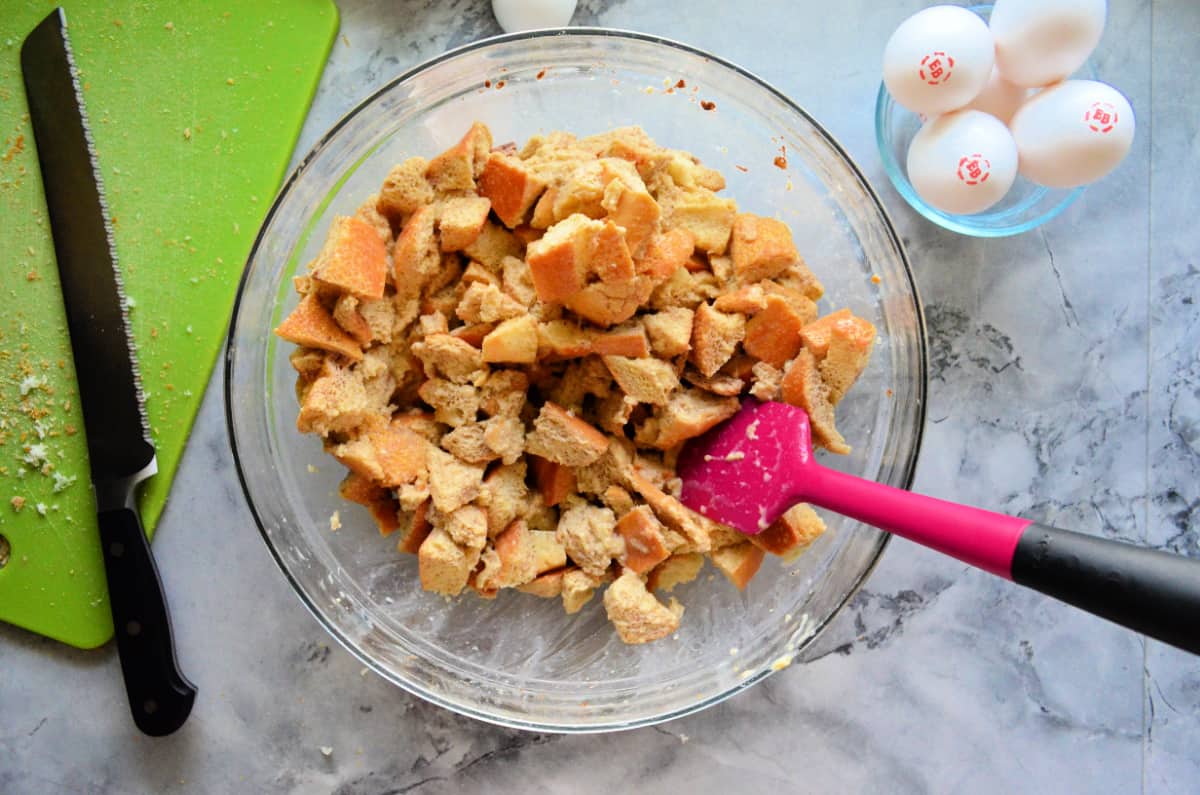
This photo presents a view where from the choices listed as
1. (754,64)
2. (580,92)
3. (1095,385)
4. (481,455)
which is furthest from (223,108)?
(1095,385)

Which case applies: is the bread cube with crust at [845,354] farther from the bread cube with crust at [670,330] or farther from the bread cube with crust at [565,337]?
the bread cube with crust at [565,337]

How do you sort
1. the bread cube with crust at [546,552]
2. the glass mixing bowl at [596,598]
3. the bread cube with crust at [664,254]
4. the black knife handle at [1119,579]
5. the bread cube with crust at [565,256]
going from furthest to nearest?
the glass mixing bowl at [596,598]
the bread cube with crust at [546,552]
the bread cube with crust at [664,254]
the bread cube with crust at [565,256]
the black knife handle at [1119,579]

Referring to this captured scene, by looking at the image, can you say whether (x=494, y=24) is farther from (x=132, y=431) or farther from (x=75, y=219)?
(x=132, y=431)

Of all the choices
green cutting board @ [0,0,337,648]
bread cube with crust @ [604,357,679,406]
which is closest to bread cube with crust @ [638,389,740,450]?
bread cube with crust @ [604,357,679,406]

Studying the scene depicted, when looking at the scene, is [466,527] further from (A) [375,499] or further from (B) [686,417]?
(B) [686,417]

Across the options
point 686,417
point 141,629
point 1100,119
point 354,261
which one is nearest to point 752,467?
point 686,417

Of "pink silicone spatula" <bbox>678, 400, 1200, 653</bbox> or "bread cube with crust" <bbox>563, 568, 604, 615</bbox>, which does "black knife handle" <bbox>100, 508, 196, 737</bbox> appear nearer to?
"bread cube with crust" <bbox>563, 568, 604, 615</bbox>

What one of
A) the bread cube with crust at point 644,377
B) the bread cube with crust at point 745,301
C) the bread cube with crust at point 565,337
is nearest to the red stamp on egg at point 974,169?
the bread cube with crust at point 745,301
